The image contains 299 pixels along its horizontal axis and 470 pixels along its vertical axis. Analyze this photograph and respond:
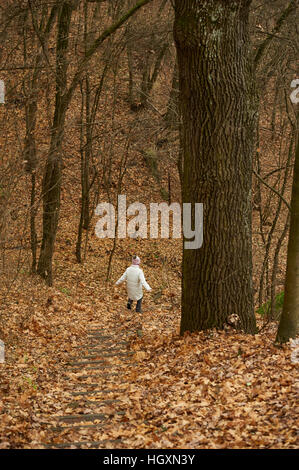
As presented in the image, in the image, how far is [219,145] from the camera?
27.4 feet

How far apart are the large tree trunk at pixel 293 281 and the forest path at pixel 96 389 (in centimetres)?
247

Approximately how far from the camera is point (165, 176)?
26.1 metres

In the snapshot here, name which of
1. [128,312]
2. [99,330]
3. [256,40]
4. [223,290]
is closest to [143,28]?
[256,40]

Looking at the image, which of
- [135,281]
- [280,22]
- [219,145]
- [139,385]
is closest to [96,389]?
[139,385]

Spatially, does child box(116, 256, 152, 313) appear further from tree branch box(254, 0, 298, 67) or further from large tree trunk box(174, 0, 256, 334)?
tree branch box(254, 0, 298, 67)

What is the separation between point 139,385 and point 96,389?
0.71 metres

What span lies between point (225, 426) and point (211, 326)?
3096 millimetres

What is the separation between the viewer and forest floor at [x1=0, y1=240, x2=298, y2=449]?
5.68 metres

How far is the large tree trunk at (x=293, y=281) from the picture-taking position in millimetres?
7070

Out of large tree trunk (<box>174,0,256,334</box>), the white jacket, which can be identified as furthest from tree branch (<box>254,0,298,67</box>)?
the white jacket

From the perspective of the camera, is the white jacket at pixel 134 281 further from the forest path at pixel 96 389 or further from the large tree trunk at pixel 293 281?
the large tree trunk at pixel 293 281

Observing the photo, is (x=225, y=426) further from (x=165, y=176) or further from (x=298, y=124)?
(x=165, y=176)

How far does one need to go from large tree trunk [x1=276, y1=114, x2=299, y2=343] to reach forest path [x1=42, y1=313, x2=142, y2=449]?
247 centimetres

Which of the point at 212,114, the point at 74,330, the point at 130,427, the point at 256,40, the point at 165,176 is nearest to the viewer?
the point at 130,427
